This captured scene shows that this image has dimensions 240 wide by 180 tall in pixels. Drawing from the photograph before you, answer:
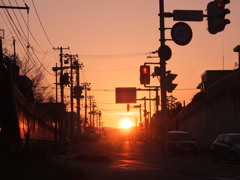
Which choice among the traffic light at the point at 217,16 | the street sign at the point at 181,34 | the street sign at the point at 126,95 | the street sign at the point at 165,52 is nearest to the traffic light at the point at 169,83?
the street sign at the point at 165,52

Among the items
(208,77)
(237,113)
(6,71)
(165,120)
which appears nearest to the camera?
(165,120)

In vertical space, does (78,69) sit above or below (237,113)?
above

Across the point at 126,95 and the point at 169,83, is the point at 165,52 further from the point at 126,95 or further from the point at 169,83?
the point at 126,95

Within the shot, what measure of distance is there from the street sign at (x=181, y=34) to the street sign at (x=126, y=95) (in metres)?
38.7

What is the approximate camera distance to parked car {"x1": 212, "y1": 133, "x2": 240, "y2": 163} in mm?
27719

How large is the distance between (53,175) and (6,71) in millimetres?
13468

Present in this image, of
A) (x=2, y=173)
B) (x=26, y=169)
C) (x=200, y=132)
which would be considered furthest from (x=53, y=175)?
(x=200, y=132)

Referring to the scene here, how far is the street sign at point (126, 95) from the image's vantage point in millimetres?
56781

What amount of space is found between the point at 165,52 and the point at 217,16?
2690 millimetres

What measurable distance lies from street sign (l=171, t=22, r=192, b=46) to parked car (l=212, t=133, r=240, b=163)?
11248 mm

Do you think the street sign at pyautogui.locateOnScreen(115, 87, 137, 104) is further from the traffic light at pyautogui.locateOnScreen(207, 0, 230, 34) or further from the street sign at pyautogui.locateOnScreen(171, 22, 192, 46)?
the traffic light at pyautogui.locateOnScreen(207, 0, 230, 34)

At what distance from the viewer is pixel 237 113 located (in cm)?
4356

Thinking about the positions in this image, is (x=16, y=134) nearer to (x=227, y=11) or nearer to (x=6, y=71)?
(x=6, y=71)

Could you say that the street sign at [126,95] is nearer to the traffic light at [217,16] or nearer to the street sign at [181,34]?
the street sign at [181,34]
